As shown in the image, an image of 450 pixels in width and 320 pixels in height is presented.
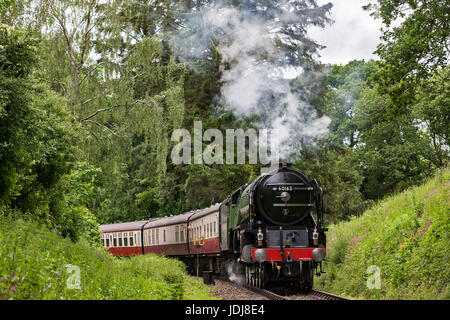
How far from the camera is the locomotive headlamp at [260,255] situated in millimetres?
14070

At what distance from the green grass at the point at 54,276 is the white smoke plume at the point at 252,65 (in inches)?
Result: 586

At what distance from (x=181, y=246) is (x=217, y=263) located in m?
3.99

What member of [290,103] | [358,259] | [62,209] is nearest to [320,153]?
[290,103]

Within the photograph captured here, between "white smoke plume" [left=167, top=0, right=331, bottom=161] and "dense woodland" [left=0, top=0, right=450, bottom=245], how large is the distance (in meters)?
0.33

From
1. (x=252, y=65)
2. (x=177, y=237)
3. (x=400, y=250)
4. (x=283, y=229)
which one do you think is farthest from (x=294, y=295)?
(x=252, y=65)

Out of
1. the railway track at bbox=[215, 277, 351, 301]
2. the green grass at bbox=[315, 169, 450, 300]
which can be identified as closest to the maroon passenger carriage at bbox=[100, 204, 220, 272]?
the railway track at bbox=[215, 277, 351, 301]

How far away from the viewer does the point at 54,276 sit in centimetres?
817

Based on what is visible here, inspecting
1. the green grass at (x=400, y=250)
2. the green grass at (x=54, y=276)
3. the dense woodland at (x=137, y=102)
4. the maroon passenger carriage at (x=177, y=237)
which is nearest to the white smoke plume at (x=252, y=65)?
the dense woodland at (x=137, y=102)

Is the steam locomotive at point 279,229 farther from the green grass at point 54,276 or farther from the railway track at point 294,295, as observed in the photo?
the green grass at point 54,276

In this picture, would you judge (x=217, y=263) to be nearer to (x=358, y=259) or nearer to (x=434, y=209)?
(x=358, y=259)

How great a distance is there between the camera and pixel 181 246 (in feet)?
79.4

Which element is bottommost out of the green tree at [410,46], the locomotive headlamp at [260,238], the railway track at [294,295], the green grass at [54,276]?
the railway track at [294,295]

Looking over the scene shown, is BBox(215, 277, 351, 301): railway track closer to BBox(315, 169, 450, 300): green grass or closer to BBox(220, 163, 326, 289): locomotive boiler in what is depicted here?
BBox(220, 163, 326, 289): locomotive boiler

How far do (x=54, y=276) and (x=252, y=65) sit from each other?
20148 mm
